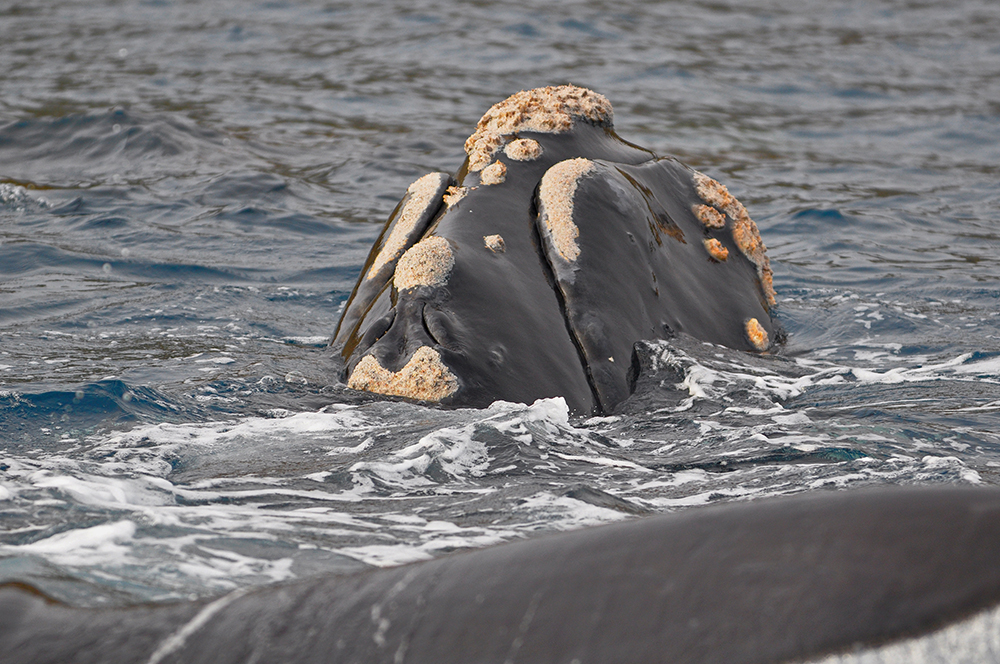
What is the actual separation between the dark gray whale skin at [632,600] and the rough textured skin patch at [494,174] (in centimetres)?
354

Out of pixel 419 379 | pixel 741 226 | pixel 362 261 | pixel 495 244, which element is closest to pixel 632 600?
pixel 419 379

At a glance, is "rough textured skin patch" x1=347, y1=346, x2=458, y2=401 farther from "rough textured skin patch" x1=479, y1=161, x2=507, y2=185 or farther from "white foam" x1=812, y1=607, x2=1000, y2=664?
"white foam" x1=812, y1=607, x2=1000, y2=664

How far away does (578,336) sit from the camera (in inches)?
184

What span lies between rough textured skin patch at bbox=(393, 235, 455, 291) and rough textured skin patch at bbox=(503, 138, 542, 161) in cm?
96

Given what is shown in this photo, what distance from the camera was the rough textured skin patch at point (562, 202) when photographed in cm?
495

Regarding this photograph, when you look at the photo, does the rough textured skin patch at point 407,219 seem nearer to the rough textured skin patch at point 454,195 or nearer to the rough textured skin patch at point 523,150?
the rough textured skin patch at point 454,195

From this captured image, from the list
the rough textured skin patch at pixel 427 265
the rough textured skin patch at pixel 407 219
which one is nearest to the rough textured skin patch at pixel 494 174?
the rough textured skin patch at pixel 407 219

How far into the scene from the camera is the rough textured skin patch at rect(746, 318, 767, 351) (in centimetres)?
556

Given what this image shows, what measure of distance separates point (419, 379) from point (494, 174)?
1454 millimetres

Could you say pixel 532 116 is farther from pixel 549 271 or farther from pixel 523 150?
pixel 549 271

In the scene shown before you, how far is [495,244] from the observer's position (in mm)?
4836

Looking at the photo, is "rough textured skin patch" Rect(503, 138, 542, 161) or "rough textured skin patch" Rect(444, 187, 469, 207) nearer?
"rough textured skin patch" Rect(444, 187, 469, 207)

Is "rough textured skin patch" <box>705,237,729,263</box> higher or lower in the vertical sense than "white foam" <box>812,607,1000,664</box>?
lower

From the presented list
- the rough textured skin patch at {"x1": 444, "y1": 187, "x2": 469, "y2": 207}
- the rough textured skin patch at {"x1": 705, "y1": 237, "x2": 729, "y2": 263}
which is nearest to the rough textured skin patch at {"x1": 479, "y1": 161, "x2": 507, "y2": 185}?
the rough textured skin patch at {"x1": 444, "y1": 187, "x2": 469, "y2": 207}
